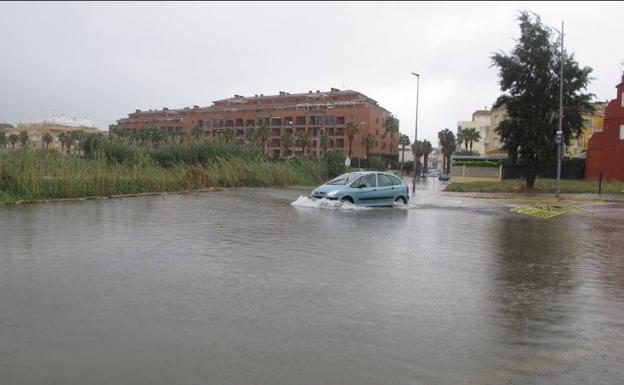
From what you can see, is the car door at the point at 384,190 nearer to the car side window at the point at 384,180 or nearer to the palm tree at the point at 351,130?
the car side window at the point at 384,180

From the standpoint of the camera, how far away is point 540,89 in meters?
34.7

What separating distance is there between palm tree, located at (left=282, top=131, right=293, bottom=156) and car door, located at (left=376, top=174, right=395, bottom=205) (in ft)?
298

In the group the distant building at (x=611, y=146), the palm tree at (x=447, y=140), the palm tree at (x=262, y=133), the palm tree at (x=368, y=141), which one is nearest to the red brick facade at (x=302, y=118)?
the palm tree at (x=368, y=141)

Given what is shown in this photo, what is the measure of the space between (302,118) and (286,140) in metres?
6.83

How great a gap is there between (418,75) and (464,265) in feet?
130

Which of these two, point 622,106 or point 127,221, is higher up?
point 622,106

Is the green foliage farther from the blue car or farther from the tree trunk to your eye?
the blue car

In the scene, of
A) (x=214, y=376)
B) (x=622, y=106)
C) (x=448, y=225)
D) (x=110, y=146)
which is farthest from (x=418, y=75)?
(x=214, y=376)

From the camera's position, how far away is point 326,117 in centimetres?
11181

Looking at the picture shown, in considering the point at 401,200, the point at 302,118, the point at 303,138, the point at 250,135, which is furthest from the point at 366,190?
the point at 302,118

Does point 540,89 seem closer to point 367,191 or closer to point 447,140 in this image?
point 367,191

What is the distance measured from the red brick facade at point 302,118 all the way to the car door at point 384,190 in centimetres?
8590

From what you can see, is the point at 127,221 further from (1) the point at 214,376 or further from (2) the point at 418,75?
(2) the point at 418,75

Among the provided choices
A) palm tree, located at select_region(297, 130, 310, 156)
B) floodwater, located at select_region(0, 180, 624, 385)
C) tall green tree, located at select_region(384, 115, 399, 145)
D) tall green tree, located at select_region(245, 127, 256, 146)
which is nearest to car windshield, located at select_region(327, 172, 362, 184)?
floodwater, located at select_region(0, 180, 624, 385)
